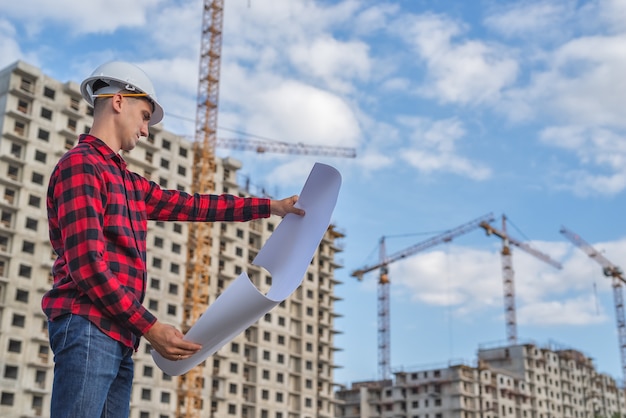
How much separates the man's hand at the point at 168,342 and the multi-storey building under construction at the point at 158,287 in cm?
7080

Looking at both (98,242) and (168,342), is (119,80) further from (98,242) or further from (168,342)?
(168,342)

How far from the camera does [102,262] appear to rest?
13.0ft

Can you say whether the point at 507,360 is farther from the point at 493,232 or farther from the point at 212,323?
the point at 212,323

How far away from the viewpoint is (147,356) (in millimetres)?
82812

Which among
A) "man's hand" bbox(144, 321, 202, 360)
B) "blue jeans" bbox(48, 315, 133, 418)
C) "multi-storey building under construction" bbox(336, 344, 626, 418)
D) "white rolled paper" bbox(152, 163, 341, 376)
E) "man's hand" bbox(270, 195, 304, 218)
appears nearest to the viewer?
"blue jeans" bbox(48, 315, 133, 418)

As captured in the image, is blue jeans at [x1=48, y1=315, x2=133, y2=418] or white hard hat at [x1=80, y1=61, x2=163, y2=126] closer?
blue jeans at [x1=48, y1=315, x2=133, y2=418]

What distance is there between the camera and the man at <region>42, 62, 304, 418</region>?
3936mm

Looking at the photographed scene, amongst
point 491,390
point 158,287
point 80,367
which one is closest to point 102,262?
point 80,367

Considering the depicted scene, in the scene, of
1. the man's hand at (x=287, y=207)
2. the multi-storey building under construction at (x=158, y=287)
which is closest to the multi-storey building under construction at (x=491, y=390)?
the multi-storey building under construction at (x=158, y=287)

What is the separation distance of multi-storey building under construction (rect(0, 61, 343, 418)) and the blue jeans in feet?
232

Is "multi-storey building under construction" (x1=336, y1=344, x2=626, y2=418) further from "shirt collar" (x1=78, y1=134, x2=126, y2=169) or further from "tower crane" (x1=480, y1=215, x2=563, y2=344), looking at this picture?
"shirt collar" (x1=78, y1=134, x2=126, y2=169)

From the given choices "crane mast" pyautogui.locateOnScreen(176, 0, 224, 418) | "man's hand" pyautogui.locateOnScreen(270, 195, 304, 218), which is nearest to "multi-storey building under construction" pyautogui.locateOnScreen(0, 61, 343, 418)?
"crane mast" pyautogui.locateOnScreen(176, 0, 224, 418)

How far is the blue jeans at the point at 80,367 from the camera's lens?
154 inches

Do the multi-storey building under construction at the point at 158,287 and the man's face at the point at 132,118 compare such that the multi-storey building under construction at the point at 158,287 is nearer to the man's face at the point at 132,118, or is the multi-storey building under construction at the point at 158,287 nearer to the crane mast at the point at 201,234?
the crane mast at the point at 201,234
